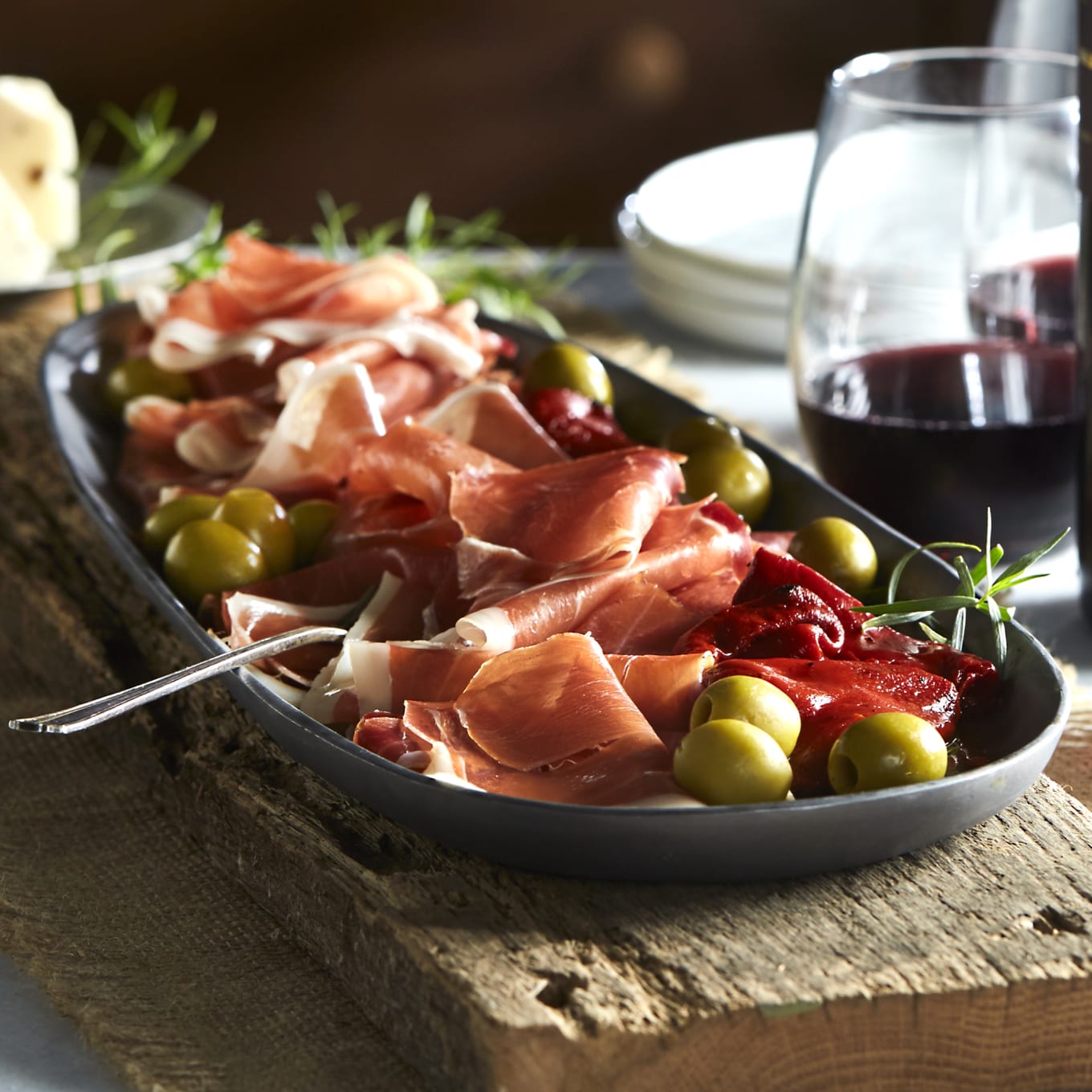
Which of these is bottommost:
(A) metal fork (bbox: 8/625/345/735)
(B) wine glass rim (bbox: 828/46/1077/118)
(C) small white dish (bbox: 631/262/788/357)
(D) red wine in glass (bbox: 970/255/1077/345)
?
(C) small white dish (bbox: 631/262/788/357)

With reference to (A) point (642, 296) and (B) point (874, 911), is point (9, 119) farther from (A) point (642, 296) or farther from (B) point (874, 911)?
(B) point (874, 911)

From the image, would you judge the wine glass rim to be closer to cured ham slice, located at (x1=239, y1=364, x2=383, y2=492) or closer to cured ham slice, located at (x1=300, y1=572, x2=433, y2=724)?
cured ham slice, located at (x1=239, y1=364, x2=383, y2=492)

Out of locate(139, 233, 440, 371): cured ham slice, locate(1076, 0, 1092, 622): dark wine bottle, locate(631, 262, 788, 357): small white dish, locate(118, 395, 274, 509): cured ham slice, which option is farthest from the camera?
locate(631, 262, 788, 357): small white dish

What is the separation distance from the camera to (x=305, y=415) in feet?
4.25

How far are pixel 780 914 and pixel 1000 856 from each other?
15cm

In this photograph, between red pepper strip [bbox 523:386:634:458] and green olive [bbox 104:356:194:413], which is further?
green olive [bbox 104:356:194:413]

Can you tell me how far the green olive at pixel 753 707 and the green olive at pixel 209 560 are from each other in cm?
43

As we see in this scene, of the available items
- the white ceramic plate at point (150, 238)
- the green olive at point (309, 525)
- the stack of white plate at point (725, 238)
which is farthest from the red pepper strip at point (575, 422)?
the white ceramic plate at point (150, 238)

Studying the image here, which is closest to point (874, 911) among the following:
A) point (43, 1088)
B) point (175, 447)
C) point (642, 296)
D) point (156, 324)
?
point (43, 1088)

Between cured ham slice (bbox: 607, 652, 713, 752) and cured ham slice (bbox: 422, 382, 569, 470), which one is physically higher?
cured ham slice (bbox: 422, 382, 569, 470)

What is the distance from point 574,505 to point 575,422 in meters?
0.28

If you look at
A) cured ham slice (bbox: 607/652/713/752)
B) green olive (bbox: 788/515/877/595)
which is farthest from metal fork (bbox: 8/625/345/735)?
green olive (bbox: 788/515/877/595)

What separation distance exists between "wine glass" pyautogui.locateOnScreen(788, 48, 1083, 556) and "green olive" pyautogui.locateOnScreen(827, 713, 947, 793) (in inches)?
19.8

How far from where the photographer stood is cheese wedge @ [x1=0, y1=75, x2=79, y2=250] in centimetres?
196
